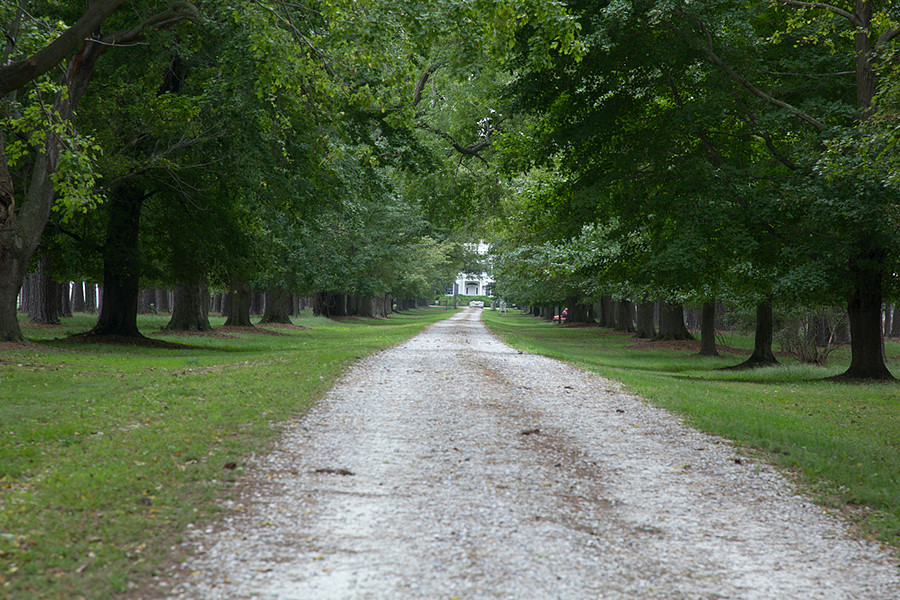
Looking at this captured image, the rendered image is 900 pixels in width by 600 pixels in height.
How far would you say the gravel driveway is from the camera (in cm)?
390

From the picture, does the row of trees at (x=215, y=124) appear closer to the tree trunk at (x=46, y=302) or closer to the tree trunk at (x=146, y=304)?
the tree trunk at (x=46, y=302)

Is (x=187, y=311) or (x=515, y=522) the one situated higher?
(x=187, y=311)

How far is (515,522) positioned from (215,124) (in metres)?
13.2

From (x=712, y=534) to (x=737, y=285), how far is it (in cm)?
1427

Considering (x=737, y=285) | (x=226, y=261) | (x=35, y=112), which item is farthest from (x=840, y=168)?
(x=226, y=261)

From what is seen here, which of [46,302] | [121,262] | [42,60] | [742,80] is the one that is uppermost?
[742,80]

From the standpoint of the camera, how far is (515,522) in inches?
189

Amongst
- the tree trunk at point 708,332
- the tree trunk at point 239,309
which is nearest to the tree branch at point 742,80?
the tree trunk at point 708,332

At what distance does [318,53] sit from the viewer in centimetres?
1075

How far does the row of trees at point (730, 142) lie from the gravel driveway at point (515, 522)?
7417mm

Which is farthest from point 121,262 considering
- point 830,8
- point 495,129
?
point 830,8

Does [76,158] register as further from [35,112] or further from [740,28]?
[740,28]

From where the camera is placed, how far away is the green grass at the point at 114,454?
12.9ft

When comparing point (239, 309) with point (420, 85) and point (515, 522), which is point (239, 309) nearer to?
point (420, 85)
